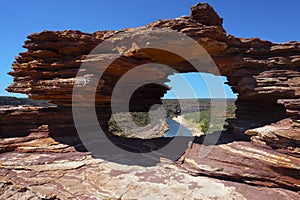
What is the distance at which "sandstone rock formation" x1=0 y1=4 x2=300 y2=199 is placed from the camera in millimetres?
8779

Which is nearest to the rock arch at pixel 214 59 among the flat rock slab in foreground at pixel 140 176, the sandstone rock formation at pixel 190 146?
the sandstone rock formation at pixel 190 146

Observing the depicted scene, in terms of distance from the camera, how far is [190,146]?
12.4 meters

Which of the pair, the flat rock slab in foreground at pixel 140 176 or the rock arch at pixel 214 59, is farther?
the rock arch at pixel 214 59

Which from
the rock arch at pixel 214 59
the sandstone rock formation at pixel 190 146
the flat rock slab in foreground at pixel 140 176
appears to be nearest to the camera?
the flat rock slab in foreground at pixel 140 176

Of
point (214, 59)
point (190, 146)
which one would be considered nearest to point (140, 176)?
point (190, 146)

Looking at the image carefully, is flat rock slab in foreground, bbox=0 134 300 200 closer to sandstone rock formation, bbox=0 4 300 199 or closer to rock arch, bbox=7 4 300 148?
sandstone rock formation, bbox=0 4 300 199

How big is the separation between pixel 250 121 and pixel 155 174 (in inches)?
282

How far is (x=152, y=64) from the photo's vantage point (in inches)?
508

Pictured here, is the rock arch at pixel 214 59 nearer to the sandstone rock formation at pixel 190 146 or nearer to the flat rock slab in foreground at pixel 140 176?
the sandstone rock formation at pixel 190 146

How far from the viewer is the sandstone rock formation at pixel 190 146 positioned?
8.78 metres

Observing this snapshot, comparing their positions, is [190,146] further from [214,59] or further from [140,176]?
[214,59]

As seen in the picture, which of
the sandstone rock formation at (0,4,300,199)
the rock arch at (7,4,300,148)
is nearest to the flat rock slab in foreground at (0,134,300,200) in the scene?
the sandstone rock formation at (0,4,300,199)

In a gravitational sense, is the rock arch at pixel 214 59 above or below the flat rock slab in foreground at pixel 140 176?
above

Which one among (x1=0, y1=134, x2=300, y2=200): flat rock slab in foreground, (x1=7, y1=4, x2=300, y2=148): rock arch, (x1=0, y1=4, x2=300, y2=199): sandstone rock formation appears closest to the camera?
(x1=0, y1=134, x2=300, y2=200): flat rock slab in foreground
